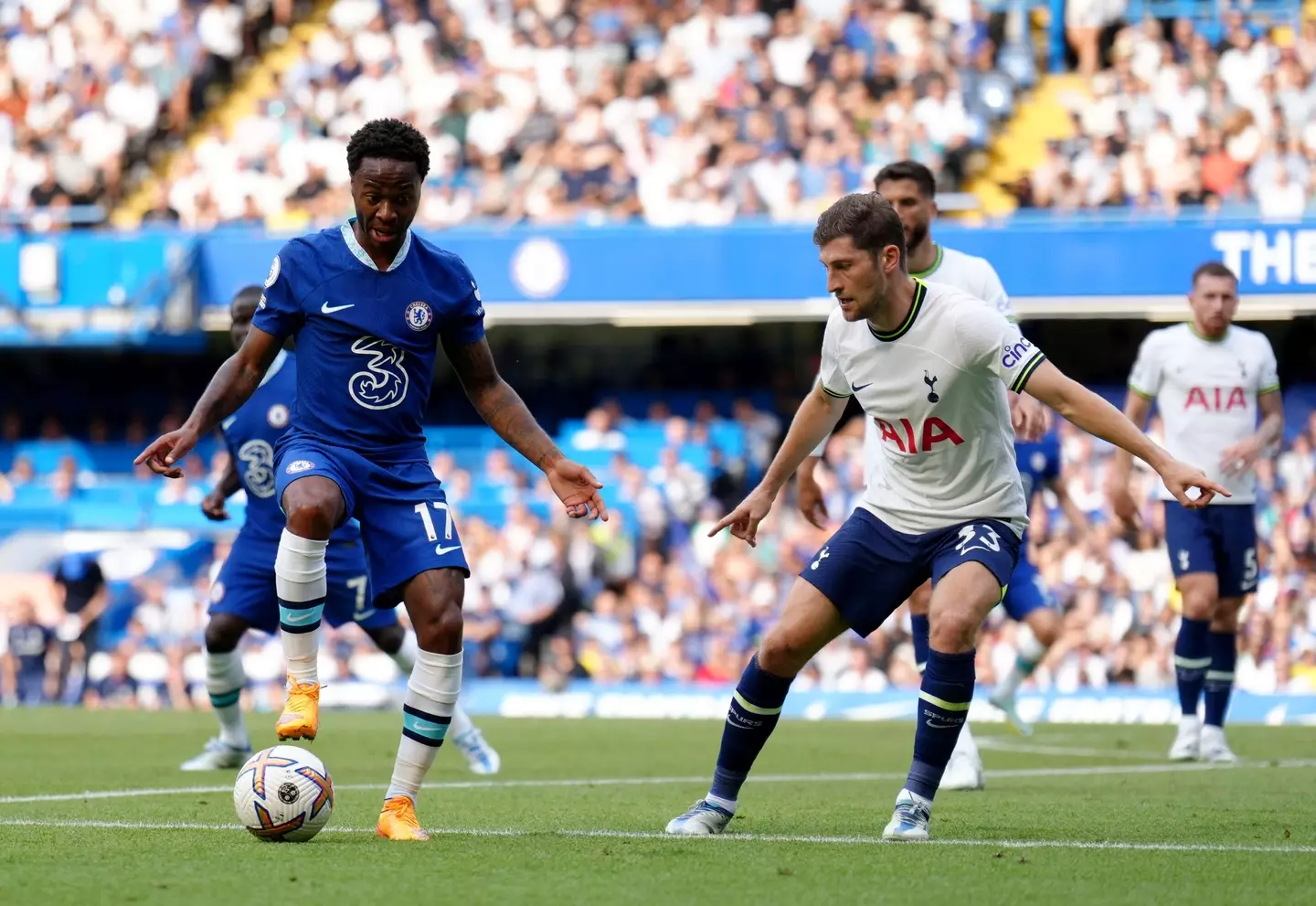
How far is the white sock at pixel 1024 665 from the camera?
10.5 m

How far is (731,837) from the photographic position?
645 centimetres

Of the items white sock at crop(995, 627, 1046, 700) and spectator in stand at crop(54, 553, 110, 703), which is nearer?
white sock at crop(995, 627, 1046, 700)

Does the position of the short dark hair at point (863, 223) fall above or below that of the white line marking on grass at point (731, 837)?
above

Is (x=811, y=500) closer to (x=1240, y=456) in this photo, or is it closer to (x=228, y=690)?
(x=1240, y=456)

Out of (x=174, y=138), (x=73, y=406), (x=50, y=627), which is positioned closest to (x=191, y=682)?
(x=50, y=627)

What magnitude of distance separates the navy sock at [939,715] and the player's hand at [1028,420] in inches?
65.3

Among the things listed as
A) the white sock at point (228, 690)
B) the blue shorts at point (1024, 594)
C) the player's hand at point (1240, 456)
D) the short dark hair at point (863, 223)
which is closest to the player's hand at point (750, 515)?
the short dark hair at point (863, 223)

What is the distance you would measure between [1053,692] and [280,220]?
10750mm

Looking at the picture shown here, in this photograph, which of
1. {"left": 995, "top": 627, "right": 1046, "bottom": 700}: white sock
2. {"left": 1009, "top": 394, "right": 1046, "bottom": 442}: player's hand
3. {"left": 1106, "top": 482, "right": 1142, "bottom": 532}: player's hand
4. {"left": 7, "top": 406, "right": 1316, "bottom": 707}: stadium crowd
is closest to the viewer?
{"left": 1009, "top": 394, "right": 1046, "bottom": 442}: player's hand

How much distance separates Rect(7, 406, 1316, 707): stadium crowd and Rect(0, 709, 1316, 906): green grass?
664 cm

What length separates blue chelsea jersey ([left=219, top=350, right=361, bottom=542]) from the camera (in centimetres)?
1036

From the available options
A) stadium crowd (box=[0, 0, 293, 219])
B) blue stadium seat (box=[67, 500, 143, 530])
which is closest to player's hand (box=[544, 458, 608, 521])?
blue stadium seat (box=[67, 500, 143, 530])

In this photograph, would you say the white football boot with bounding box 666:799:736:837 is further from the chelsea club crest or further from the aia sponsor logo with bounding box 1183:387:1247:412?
the aia sponsor logo with bounding box 1183:387:1247:412

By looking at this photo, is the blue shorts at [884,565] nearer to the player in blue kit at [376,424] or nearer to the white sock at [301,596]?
the player in blue kit at [376,424]
